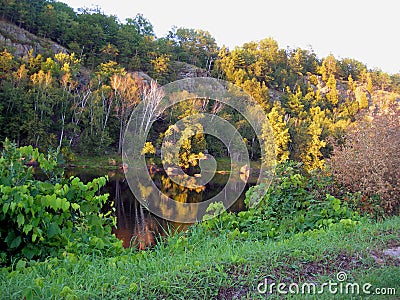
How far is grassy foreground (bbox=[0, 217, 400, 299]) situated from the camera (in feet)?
9.27

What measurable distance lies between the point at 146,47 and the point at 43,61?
2058 cm

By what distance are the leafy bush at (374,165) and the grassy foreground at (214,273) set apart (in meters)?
2.95

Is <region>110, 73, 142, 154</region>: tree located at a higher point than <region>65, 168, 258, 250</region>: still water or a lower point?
higher

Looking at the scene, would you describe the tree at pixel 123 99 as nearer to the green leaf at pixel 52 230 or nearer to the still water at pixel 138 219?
the still water at pixel 138 219

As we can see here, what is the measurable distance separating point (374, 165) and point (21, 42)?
5303 cm

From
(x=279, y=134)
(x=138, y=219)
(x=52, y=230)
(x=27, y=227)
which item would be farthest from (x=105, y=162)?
(x=27, y=227)

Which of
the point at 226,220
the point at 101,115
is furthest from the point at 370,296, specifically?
the point at 101,115

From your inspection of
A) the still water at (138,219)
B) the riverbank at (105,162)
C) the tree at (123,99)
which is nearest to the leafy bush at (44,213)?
the still water at (138,219)

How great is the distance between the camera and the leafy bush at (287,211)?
18.9 feet

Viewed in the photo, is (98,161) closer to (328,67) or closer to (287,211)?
(287,211)

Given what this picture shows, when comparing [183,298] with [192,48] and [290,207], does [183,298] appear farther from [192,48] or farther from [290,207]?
[192,48]

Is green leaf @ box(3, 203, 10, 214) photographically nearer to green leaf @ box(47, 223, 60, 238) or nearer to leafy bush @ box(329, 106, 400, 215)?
green leaf @ box(47, 223, 60, 238)

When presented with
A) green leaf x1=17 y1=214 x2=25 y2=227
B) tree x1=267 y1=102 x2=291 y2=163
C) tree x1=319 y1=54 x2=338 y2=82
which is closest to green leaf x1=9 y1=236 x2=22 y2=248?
green leaf x1=17 y1=214 x2=25 y2=227

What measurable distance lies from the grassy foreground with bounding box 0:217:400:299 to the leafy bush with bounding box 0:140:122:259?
300 millimetres
